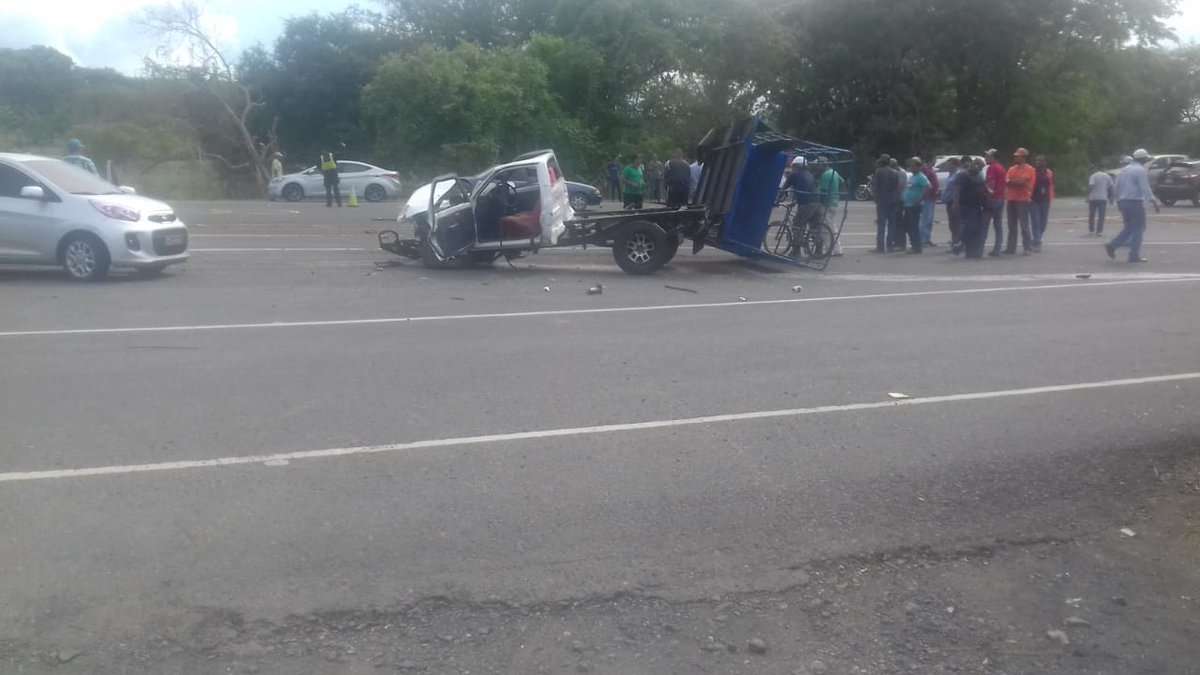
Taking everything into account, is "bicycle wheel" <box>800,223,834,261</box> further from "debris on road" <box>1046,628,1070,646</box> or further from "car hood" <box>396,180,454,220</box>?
"debris on road" <box>1046,628,1070,646</box>

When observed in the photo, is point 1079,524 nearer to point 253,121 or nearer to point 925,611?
point 925,611

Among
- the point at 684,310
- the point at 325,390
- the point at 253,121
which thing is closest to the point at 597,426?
the point at 325,390

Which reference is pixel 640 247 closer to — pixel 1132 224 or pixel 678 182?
pixel 678 182

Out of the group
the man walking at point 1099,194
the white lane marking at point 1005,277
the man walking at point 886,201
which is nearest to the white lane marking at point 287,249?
the white lane marking at point 1005,277

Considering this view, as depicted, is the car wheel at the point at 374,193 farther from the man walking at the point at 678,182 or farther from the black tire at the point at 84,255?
the black tire at the point at 84,255

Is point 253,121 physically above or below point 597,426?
above

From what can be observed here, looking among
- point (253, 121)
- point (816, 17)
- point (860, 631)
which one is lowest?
point (860, 631)

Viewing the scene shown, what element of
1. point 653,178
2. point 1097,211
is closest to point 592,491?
point 1097,211

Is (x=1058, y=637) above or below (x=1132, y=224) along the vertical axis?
below

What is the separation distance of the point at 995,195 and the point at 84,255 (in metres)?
13.9

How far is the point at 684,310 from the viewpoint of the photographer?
14.1m

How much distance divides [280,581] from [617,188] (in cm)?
3706

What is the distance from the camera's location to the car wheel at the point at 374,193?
39875 millimetres

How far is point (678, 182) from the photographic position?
2170cm
